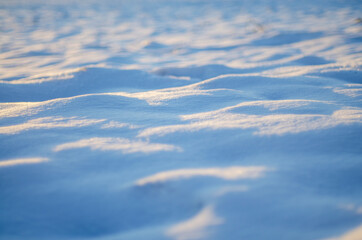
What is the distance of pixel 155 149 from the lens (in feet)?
2.92

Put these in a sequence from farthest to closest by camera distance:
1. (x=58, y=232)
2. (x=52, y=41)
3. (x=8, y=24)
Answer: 1. (x=8, y=24)
2. (x=52, y=41)
3. (x=58, y=232)

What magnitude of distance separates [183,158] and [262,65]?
1672 mm

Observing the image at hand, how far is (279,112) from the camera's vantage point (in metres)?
1.13

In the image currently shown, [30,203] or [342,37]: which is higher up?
[342,37]

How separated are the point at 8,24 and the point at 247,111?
5.98 m

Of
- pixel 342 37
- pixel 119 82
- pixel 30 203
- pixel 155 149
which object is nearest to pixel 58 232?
pixel 30 203

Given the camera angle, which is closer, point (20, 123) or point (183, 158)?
point (183, 158)

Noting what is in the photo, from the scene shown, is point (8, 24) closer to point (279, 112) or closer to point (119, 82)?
point (119, 82)

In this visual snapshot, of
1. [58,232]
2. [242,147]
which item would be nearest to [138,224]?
[58,232]

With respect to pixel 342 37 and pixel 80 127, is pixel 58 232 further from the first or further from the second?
pixel 342 37

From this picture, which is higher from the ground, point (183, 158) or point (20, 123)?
point (20, 123)

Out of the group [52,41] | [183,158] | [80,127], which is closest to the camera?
[183,158]

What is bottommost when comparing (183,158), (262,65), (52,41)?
(183,158)

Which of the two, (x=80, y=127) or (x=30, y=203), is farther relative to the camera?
(x=80, y=127)
